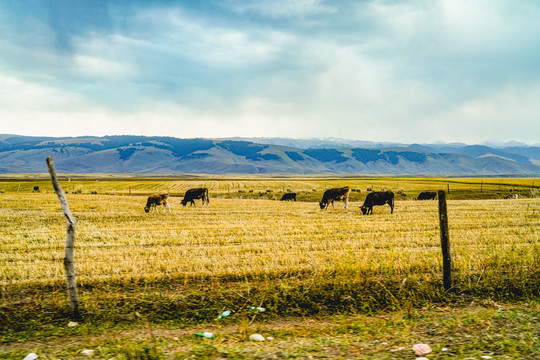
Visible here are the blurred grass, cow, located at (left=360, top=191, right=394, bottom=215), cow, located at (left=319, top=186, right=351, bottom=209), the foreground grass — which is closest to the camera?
the foreground grass

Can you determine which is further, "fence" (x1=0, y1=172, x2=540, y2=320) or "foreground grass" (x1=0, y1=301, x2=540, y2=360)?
"fence" (x1=0, y1=172, x2=540, y2=320)

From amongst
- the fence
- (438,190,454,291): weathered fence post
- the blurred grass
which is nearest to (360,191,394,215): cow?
the fence

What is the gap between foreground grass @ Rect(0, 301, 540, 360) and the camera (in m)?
5.81

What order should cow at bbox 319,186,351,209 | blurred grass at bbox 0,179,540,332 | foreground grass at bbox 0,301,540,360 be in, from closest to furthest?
1. foreground grass at bbox 0,301,540,360
2. blurred grass at bbox 0,179,540,332
3. cow at bbox 319,186,351,209

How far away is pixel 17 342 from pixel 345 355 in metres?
6.11

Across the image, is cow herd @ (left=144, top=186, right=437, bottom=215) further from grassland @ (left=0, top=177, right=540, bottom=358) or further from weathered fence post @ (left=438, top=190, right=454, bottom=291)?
weathered fence post @ (left=438, top=190, right=454, bottom=291)

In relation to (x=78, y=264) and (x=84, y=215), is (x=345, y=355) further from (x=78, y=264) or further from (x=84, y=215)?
(x=84, y=215)

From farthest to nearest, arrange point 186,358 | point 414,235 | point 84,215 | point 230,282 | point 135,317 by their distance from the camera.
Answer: point 84,215 < point 414,235 < point 230,282 < point 135,317 < point 186,358

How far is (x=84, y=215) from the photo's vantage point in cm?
2380

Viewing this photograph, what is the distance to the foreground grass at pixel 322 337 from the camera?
581cm

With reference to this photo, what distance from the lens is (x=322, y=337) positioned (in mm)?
6574

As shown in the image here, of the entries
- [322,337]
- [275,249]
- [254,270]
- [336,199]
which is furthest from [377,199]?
[322,337]

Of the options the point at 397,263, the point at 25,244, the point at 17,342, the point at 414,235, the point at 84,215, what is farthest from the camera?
the point at 84,215

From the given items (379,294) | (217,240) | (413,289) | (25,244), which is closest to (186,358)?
(379,294)
